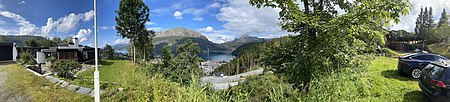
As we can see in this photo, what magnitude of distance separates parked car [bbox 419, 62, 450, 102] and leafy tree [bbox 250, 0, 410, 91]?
5.59 ft

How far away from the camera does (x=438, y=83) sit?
4.13m

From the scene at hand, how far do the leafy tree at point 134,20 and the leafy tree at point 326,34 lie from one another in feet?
40.9

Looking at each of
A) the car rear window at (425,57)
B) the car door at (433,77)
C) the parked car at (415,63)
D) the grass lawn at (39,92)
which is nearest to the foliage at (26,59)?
the grass lawn at (39,92)

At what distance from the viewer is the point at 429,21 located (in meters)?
45.0

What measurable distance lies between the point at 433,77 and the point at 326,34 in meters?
3.07

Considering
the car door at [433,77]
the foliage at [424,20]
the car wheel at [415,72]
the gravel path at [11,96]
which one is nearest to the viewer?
the car door at [433,77]

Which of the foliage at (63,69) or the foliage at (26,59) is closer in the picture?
the foliage at (63,69)

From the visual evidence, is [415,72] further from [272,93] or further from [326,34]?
[272,93]

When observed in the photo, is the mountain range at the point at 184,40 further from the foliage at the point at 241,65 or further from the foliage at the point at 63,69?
the foliage at the point at 241,65

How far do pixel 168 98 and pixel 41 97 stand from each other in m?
4.16

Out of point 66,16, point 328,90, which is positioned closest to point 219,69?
point 66,16

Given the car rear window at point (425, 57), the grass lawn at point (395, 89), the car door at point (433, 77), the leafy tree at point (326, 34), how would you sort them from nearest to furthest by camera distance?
the leafy tree at point (326, 34), the car door at point (433, 77), the grass lawn at point (395, 89), the car rear window at point (425, 57)

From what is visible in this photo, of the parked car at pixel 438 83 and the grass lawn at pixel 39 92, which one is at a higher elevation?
the parked car at pixel 438 83

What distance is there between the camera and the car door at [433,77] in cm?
421
